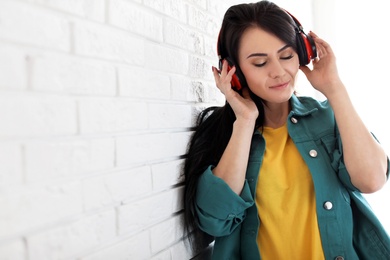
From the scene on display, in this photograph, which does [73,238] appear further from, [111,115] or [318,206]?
[318,206]

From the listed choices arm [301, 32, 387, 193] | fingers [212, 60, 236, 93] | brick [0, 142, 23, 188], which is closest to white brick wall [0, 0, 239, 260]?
brick [0, 142, 23, 188]

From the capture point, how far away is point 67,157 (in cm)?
67

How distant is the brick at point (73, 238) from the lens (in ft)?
2.01

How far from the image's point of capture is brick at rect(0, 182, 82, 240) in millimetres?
558

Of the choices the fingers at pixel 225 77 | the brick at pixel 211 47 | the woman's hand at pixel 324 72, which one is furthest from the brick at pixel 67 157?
the woman's hand at pixel 324 72

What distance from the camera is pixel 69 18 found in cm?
67

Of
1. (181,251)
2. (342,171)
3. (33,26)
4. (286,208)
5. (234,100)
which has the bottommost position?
(181,251)

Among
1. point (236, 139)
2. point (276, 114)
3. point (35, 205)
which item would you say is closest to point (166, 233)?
point (236, 139)

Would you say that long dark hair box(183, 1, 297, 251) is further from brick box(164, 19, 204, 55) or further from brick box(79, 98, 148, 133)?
brick box(79, 98, 148, 133)

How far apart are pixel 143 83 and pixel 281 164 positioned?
1.79 ft

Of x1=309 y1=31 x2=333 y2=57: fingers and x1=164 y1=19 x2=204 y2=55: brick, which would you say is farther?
x1=309 y1=31 x2=333 y2=57: fingers

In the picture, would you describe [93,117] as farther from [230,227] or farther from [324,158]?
[324,158]

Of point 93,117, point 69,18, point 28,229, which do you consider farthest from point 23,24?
point 28,229

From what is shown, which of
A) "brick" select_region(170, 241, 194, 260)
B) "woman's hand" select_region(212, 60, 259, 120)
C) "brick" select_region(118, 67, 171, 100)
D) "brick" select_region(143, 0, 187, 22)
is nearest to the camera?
"brick" select_region(118, 67, 171, 100)
